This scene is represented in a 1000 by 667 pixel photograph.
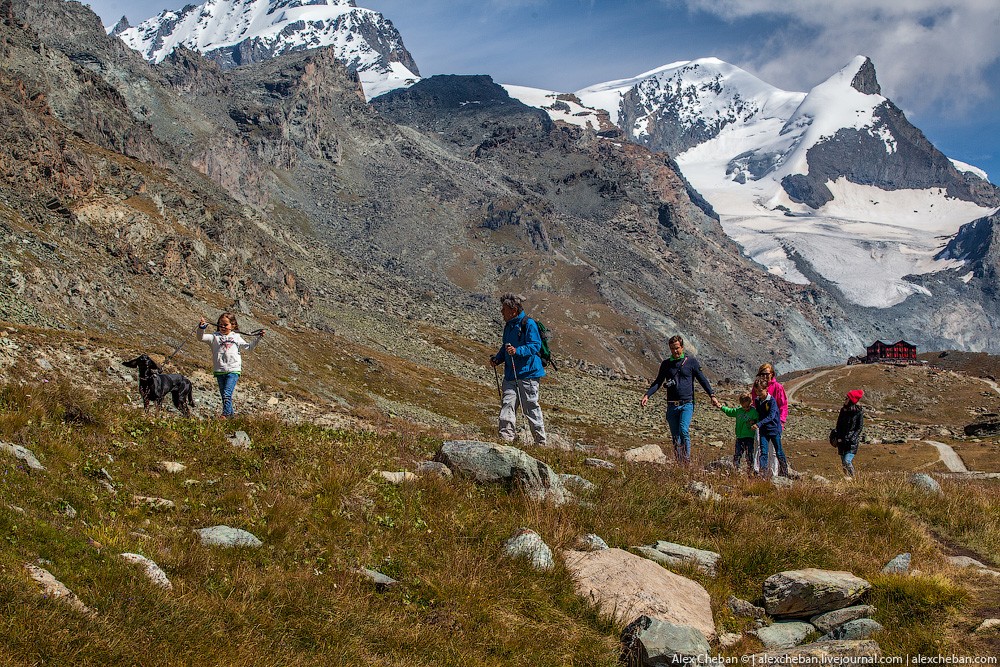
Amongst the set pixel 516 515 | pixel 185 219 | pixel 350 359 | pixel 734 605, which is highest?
pixel 185 219

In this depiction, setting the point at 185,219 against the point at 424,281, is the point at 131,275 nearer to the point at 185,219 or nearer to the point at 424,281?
the point at 185,219

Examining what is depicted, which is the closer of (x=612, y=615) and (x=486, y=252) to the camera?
(x=612, y=615)

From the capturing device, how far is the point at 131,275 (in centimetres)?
4966

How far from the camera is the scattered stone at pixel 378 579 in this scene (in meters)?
6.60

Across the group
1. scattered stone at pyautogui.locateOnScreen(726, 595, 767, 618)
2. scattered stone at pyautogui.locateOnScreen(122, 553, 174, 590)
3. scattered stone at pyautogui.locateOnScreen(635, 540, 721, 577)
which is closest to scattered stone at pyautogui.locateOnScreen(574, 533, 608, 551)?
scattered stone at pyautogui.locateOnScreen(635, 540, 721, 577)

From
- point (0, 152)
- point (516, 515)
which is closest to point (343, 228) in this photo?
point (0, 152)

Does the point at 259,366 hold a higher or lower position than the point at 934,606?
lower

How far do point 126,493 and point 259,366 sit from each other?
40.2 meters

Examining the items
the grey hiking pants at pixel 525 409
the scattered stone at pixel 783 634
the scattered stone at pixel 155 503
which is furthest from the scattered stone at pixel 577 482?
the scattered stone at pixel 155 503

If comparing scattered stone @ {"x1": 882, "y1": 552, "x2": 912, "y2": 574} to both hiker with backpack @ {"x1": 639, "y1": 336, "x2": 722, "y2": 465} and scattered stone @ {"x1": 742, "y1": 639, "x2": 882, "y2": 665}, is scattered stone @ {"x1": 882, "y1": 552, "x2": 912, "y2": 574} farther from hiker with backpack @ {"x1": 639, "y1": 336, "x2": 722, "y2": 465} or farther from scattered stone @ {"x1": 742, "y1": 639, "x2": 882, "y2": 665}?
hiker with backpack @ {"x1": 639, "y1": 336, "x2": 722, "y2": 465}

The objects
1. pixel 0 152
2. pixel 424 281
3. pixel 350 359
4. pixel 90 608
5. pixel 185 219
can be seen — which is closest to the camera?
pixel 90 608

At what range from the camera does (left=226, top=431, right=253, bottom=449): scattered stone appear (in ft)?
31.4

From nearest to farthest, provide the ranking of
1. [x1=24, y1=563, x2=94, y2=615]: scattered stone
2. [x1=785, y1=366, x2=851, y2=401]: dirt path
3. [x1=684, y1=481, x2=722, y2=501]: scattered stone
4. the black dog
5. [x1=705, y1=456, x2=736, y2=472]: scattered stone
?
[x1=24, y1=563, x2=94, y2=615]: scattered stone
[x1=684, y1=481, x2=722, y2=501]: scattered stone
[x1=705, y1=456, x2=736, y2=472]: scattered stone
the black dog
[x1=785, y1=366, x2=851, y2=401]: dirt path

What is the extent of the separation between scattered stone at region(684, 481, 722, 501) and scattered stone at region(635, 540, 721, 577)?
1793 millimetres
